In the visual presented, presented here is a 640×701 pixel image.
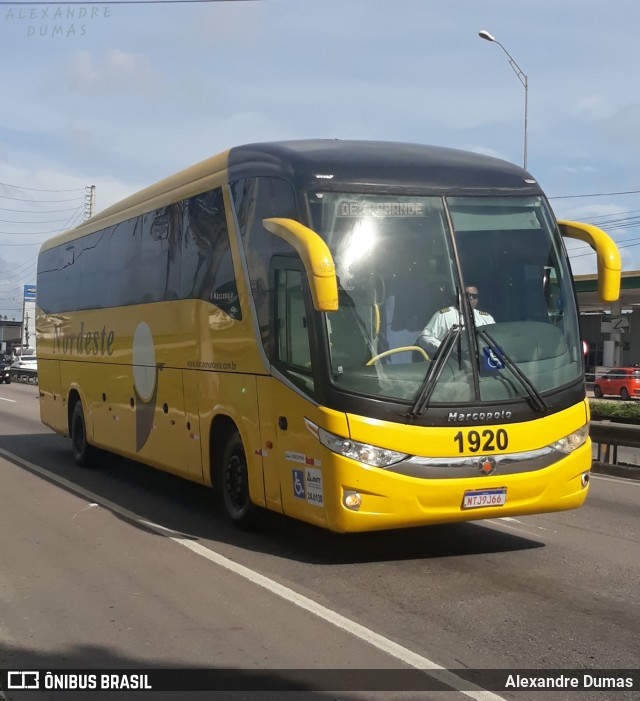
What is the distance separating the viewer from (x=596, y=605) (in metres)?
6.79

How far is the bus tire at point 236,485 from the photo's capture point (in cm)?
906

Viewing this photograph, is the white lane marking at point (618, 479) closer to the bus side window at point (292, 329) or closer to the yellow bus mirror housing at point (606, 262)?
the yellow bus mirror housing at point (606, 262)

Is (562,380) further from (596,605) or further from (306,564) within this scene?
(306,564)

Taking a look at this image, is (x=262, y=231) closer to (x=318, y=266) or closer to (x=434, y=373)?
(x=318, y=266)

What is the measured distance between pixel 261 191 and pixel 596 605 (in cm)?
439

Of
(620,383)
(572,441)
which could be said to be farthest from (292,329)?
(620,383)

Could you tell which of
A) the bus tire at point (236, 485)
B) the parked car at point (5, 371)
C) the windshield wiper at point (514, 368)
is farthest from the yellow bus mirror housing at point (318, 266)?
the parked car at point (5, 371)

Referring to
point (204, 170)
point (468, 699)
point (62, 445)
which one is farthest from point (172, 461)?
point (62, 445)

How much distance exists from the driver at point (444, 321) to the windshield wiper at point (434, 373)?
0.04 meters

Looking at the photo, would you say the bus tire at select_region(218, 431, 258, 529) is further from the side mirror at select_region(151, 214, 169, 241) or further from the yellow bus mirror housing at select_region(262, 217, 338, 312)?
the side mirror at select_region(151, 214, 169, 241)

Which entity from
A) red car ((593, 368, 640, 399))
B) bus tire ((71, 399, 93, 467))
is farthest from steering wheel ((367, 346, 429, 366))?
red car ((593, 368, 640, 399))

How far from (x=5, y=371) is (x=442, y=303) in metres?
43.2

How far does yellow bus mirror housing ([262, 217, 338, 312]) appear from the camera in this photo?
6.92 m

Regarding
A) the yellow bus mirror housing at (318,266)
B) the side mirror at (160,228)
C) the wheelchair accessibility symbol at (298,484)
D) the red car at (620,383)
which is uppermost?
the side mirror at (160,228)
